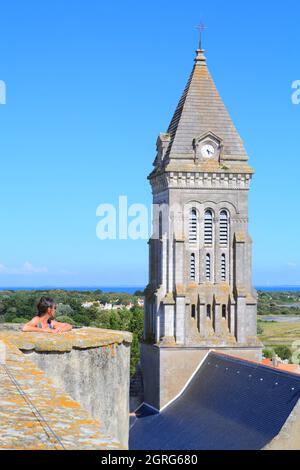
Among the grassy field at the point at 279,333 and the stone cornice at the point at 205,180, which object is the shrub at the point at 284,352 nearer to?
the grassy field at the point at 279,333

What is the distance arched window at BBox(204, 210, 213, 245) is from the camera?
35.3 meters

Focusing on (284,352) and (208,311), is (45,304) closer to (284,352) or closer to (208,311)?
(208,311)

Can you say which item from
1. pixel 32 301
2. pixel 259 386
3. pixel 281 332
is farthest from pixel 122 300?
pixel 259 386

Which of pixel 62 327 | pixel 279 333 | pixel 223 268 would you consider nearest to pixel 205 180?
pixel 223 268

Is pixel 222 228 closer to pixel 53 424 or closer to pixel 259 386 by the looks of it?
pixel 259 386

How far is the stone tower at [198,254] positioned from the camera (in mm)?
34250

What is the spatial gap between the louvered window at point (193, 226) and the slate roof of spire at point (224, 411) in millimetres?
4213

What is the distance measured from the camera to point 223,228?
3550cm

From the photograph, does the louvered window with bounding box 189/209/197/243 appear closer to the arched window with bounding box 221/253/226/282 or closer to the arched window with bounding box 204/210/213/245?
the arched window with bounding box 204/210/213/245

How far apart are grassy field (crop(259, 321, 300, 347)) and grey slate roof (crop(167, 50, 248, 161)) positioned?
65956 millimetres

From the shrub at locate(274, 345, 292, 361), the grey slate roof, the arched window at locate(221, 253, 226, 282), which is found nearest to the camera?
the arched window at locate(221, 253, 226, 282)

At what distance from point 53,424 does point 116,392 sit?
17.6 feet

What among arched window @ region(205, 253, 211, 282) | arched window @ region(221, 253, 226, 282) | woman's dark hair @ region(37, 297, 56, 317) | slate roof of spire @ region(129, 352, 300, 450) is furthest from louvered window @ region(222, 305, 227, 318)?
woman's dark hair @ region(37, 297, 56, 317)

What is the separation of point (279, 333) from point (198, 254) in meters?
87.3
